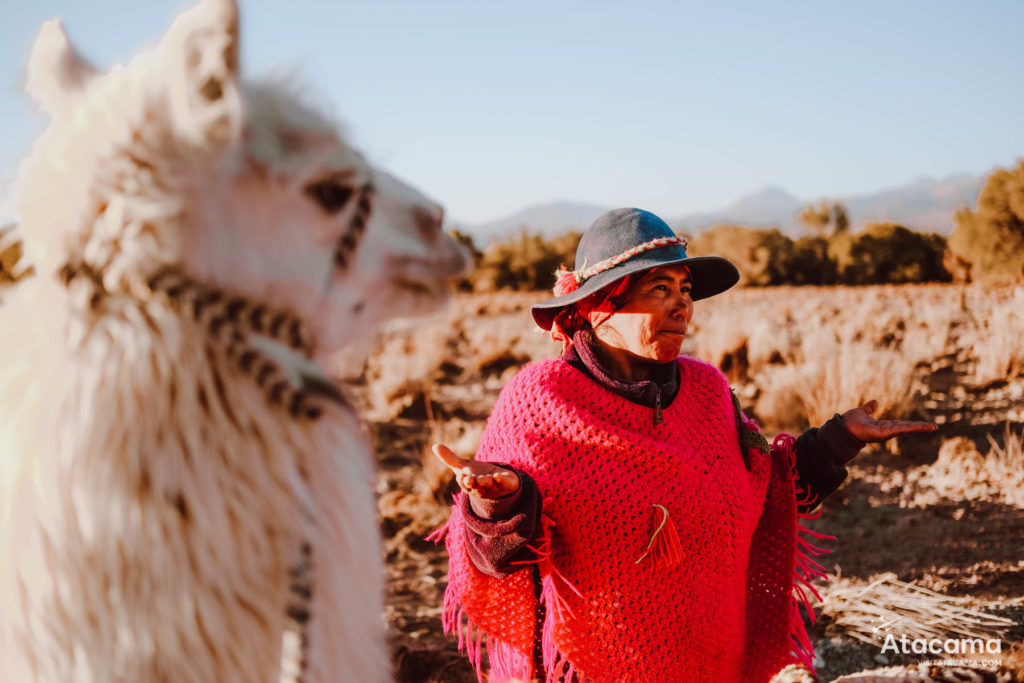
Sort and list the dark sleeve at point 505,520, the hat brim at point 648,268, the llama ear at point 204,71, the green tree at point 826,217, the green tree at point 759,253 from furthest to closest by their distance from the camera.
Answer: the green tree at point 826,217, the green tree at point 759,253, the hat brim at point 648,268, the dark sleeve at point 505,520, the llama ear at point 204,71

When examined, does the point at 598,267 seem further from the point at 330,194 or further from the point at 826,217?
the point at 826,217

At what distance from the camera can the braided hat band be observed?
7.14 feet

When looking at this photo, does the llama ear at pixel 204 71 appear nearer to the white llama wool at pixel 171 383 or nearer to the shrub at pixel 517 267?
the white llama wool at pixel 171 383

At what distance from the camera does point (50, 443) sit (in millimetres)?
943

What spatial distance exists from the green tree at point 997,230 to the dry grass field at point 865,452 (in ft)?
18.0

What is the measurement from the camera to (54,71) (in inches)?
41.9

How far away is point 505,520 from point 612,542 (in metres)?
0.42

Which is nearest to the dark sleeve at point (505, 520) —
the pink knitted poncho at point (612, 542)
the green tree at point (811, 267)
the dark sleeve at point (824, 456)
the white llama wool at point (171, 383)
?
the pink knitted poncho at point (612, 542)

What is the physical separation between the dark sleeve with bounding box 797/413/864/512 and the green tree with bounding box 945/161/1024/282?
1853 cm

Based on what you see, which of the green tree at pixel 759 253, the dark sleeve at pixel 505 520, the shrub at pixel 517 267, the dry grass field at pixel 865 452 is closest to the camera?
the dark sleeve at pixel 505 520

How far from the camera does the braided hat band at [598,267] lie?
218 cm

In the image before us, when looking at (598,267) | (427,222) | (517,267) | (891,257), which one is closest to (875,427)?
(598,267)

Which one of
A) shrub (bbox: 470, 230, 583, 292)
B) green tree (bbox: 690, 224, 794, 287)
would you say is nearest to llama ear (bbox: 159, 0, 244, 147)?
green tree (bbox: 690, 224, 794, 287)

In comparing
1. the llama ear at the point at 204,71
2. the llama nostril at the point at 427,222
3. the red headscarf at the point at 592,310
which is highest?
the llama ear at the point at 204,71
